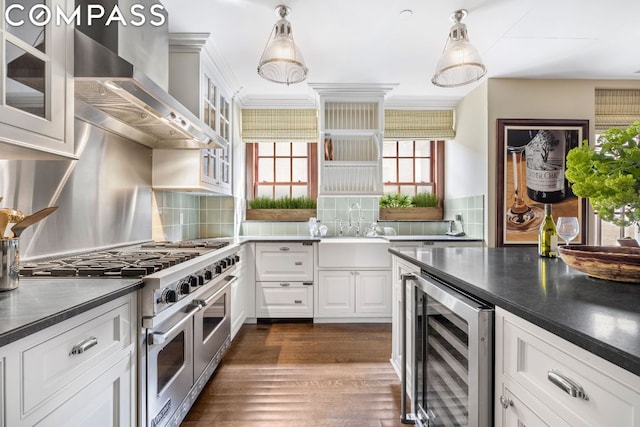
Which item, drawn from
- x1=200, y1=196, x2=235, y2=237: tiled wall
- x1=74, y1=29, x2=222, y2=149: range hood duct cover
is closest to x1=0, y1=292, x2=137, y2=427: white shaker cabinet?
x1=74, y1=29, x2=222, y2=149: range hood duct cover

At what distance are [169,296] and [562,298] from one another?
1382 millimetres

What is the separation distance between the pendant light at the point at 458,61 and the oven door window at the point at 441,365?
1425 mm

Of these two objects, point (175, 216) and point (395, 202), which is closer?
point (175, 216)

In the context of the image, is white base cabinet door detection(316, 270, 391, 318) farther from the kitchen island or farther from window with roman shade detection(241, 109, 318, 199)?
the kitchen island

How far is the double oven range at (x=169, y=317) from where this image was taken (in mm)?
1293

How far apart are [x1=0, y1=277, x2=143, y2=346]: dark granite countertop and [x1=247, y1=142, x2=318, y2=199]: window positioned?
2974 millimetres

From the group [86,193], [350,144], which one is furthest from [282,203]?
[86,193]

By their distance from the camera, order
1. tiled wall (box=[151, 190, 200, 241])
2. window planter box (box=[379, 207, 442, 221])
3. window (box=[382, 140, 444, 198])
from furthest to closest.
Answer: window (box=[382, 140, 444, 198])
window planter box (box=[379, 207, 442, 221])
tiled wall (box=[151, 190, 200, 241])

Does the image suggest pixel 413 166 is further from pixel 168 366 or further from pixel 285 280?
pixel 168 366

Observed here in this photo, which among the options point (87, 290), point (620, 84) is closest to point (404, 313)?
point (87, 290)

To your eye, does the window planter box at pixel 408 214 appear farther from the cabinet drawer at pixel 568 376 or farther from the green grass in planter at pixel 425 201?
the cabinet drawer at pixel 568 376

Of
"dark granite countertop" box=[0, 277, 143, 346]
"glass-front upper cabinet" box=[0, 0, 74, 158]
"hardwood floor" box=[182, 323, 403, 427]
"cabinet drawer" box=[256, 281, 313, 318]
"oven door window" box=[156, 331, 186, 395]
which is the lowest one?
"hardwood floor" box=[182, 323, 403, 427]

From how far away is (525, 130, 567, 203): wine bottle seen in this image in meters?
3.18

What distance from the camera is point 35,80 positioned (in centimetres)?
114
